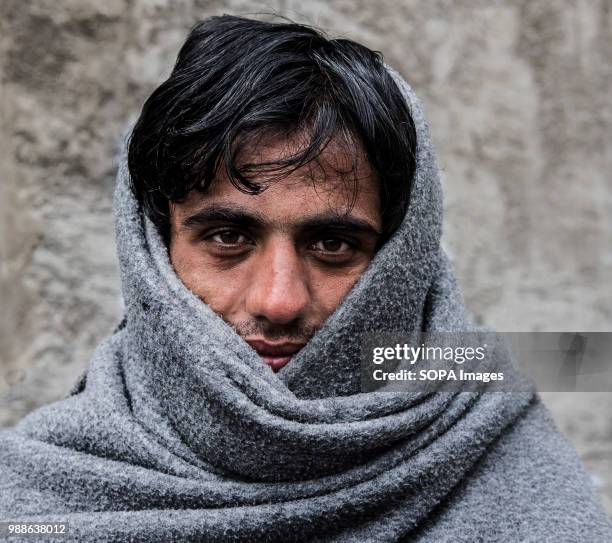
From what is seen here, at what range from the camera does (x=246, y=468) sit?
1.30 metres

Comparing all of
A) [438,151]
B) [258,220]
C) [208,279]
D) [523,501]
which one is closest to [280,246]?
[258,220]

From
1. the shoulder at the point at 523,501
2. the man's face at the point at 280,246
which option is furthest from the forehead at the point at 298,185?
the shoulder at the point at 523,501

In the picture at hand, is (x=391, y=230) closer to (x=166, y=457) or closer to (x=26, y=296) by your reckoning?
(x=166, y=457)

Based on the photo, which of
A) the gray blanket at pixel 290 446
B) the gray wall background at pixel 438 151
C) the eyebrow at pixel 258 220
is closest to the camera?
the gray blanket at pixel 290 446

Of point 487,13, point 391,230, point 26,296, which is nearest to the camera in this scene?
point 391,230

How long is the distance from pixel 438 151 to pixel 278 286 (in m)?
1.65

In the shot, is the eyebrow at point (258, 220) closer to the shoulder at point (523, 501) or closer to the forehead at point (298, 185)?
the forehead at point (298, 185)

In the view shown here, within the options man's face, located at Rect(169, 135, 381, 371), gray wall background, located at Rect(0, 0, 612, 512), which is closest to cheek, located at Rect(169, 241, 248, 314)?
man's face, located at Rect(169, 135, 381, 371)

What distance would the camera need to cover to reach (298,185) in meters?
1.38

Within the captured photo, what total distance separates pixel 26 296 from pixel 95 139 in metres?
0.62

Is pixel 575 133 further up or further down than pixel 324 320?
further up

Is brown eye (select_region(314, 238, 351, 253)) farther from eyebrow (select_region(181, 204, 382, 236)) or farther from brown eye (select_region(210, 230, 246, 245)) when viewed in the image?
brown eye (select_region(210, 230, 246, 245))

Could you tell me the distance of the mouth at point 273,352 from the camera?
4.45 feet

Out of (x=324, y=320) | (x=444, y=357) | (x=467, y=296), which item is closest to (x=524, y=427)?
(x=444, y=357)
